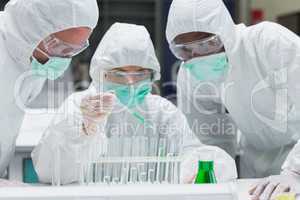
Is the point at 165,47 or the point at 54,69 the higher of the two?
the point at 54,69

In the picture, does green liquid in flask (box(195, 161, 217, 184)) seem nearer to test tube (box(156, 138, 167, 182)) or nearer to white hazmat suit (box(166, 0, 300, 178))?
test tube (box(156, 138, 167, 182))

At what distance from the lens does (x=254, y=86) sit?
167 centimetres

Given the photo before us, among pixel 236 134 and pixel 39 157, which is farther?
pixel 236 134

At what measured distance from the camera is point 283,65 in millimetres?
1516

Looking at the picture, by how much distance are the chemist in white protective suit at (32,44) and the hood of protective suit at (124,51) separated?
22 centimetres

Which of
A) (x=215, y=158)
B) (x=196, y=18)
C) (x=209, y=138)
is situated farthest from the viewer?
(x=209, y=138)

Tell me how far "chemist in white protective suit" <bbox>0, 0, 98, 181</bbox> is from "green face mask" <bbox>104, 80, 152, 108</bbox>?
8.8 inches

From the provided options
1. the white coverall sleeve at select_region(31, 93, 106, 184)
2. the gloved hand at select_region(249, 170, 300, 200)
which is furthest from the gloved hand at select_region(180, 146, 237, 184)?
the white coverall sleeve at select_region(31, 93, 106, 184)

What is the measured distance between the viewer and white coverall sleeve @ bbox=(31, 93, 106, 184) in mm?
1403

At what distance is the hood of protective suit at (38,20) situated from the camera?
1367 mm

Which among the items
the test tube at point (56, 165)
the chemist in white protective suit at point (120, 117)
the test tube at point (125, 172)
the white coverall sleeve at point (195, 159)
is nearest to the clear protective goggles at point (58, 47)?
the chemist in white protective suit at point (120, 117)

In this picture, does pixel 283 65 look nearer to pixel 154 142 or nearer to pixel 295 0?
pixel 154 142

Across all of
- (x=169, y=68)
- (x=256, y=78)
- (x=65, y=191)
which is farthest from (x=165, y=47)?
(x=65, y=191)

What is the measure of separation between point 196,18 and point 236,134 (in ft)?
2.39
